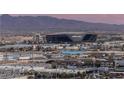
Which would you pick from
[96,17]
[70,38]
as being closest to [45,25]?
[70,38]

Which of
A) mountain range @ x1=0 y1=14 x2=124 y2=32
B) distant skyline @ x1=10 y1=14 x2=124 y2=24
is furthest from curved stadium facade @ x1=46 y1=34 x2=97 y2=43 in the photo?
distant skyline @ x1=10 y1=14 x2=124 y2=24

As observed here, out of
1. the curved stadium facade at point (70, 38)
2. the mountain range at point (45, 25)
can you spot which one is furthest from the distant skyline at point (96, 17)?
the curved stadium facade at point (70, 38)

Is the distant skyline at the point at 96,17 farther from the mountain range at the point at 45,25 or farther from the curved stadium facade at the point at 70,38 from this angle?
the curved stadium facade at the point at 70,38

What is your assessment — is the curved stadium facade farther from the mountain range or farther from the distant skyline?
the distant skyline

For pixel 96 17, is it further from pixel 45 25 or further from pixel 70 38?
pixel 45 25

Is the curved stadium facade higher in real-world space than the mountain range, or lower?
lower
